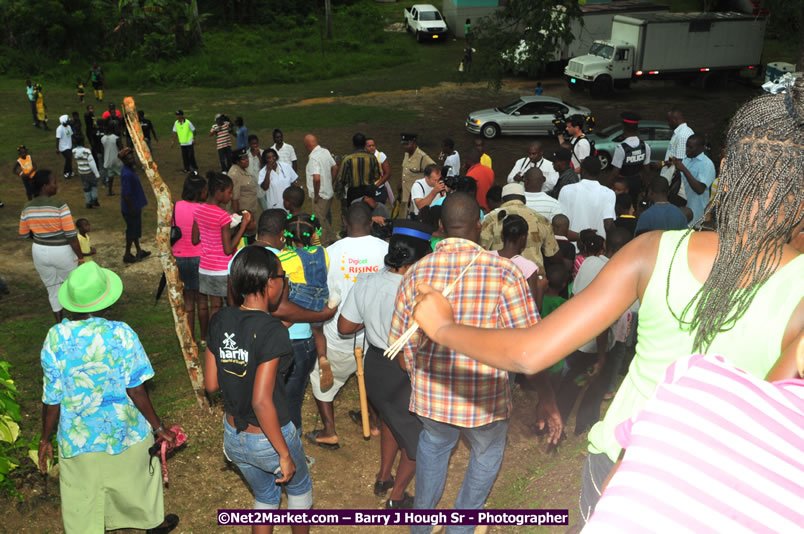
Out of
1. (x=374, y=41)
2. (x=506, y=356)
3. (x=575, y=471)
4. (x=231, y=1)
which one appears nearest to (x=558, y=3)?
(x=575, y=471)

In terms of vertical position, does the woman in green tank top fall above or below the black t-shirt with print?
above

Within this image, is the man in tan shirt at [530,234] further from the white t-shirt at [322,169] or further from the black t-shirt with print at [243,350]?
the white t-shirt at [322,169]

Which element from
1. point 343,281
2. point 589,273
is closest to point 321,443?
point 343,281

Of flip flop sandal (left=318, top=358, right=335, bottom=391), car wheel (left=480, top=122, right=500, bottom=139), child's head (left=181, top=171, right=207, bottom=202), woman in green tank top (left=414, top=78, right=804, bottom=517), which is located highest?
woman in green tank top (left=414, top=78, right=804, bottom=517)

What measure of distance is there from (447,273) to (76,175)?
16.4 m

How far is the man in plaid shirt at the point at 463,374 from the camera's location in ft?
13.5

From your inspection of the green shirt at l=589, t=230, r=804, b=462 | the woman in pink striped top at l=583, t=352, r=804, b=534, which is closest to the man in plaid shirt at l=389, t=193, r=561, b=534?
the green shirt at l=589, t=230, r=804, b=462

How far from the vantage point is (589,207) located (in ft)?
26.9

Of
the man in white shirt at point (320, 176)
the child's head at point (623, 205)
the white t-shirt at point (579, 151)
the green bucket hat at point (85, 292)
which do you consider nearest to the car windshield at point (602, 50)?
A: the white t-shirt at point (579, 151)

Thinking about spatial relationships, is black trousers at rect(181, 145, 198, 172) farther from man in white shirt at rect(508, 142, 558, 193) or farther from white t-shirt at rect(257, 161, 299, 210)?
man in white shirt at rect(508, 142, 558, 193)

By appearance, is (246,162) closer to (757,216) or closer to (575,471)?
(575,471)

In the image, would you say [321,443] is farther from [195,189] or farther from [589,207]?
[589,207]

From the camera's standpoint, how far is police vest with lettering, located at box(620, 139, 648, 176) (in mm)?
11216

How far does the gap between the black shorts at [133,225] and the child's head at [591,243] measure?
819 centimetres
